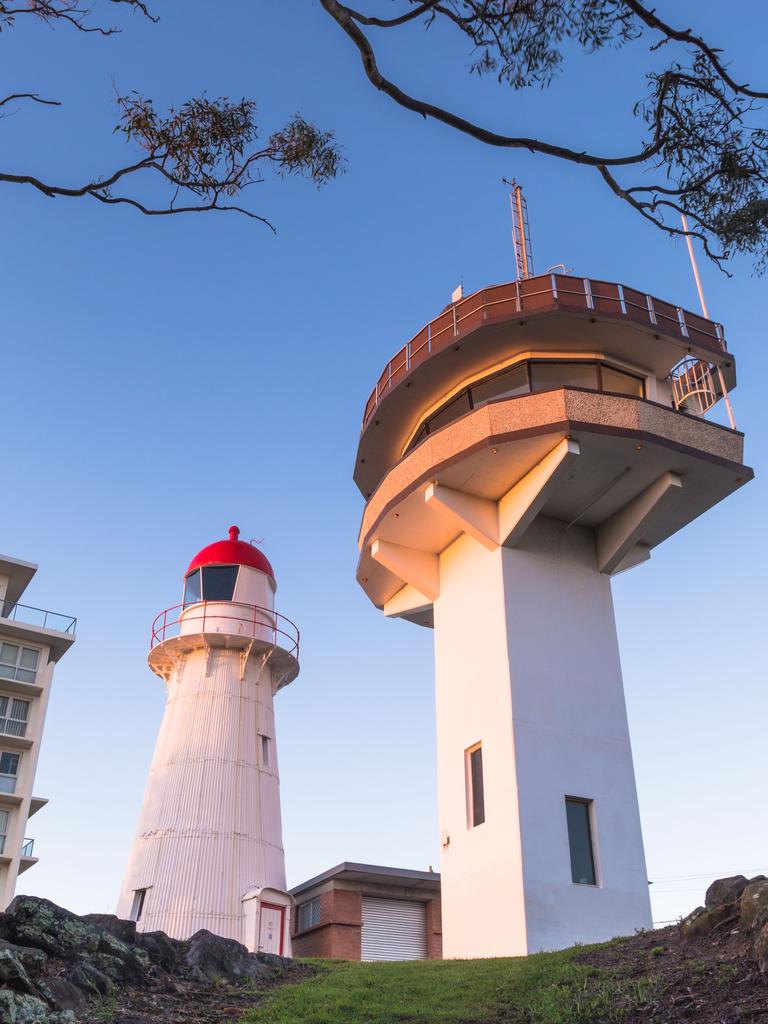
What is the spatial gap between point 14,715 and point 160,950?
3460cm

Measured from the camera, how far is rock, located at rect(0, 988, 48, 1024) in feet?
32.9

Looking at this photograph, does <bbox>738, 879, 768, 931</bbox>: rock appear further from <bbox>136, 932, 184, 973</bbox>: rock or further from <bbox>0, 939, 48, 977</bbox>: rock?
<bbox>0, 939, 48, 977</bbox>: rock

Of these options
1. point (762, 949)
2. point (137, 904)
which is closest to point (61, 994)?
point (762, 949)

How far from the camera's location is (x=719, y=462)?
21.8 meters

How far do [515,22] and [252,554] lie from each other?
1071 inches

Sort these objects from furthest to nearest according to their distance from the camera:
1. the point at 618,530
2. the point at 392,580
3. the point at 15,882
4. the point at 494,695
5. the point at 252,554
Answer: the point at 15,882 → the point at 252,554 → the point at 392,580 → the point at 618,530 → the point at 494,695

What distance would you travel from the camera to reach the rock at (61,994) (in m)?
11.0

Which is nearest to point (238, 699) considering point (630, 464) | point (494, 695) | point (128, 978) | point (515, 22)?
point (494, 695)

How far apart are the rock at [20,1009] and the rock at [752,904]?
796 cm

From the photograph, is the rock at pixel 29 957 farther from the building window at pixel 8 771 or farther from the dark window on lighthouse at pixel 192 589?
the building window at pixel 8 771

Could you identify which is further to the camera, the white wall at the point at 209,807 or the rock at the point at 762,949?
the white wall at the point at 209,807

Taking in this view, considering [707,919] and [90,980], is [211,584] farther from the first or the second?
[707,919]

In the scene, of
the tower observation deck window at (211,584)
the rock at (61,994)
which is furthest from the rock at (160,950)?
the tower observation deck window at (211,584)

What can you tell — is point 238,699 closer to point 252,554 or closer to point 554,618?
point 252,554
